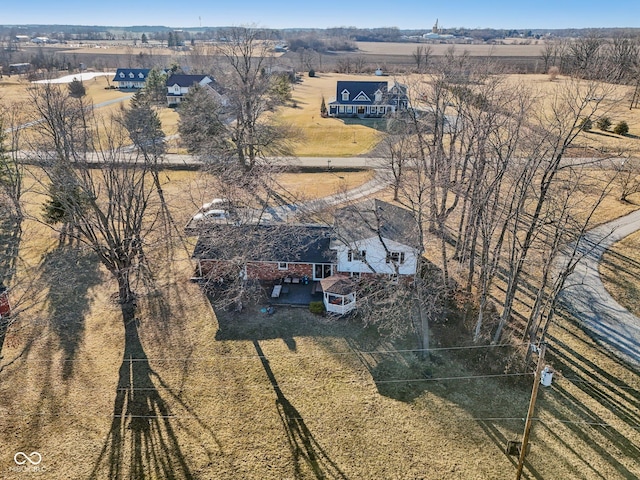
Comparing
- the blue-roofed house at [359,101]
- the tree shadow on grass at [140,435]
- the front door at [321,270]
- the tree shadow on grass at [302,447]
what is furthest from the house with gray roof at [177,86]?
the tree shadow on grass at [302,447]

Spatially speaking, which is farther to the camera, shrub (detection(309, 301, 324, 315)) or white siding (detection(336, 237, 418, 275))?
white siding (detection(336, 237, 418, 275))

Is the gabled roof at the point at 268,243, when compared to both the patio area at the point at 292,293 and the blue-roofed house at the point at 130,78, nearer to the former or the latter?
the patio area at the point at 292,293

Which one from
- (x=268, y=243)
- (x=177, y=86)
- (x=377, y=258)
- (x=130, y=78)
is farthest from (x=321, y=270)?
(x=130, y=78)

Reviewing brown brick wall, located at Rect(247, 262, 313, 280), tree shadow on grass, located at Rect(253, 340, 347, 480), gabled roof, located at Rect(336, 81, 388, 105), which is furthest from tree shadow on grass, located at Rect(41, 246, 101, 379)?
gabled roof, located at Rect(336, 81, 388, 105)

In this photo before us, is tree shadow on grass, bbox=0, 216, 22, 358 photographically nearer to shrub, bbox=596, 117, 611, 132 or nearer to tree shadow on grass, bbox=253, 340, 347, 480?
tree shadow on grass, bbox=253, 340, 347, 480

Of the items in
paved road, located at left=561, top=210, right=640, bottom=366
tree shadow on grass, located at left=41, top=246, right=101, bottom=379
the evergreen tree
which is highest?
the evergreen tree

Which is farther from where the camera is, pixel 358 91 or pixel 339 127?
pixel 358 91

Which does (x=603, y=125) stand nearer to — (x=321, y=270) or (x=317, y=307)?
(x=321, y=270)
